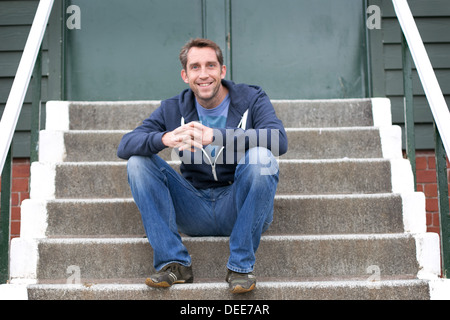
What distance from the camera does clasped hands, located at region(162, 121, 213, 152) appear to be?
2061mm

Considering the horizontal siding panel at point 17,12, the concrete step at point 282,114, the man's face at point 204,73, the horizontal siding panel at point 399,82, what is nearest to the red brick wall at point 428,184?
the horizontal siding panel at point 399,82

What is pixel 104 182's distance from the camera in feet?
9.03

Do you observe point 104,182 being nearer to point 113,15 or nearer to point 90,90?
point 90,90

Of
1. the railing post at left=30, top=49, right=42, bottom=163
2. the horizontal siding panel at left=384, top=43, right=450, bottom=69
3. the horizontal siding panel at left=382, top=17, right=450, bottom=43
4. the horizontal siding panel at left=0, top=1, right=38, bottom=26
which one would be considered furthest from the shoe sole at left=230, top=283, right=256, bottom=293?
the horizontal siding panel at left=0, top=1, right=38, bottom=26

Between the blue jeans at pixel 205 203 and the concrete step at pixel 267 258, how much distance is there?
7.7 inches

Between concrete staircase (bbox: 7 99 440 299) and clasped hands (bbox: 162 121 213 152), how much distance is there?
1.58 ft

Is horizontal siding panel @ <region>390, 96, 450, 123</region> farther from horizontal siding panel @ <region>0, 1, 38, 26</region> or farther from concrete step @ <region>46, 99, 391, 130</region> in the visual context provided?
horizontal siding panel @ <region>0, 1, 38, 26</region>

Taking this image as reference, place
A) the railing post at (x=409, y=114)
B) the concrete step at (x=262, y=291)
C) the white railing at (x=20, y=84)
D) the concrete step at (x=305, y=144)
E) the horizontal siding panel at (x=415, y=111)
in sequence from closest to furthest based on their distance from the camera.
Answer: the concrete step at (x=262, y=291)
the white railing at (x=20, y=84)
the railing post at (x=409, y=114)
the concrete step at (x=305, y=144)
the horizontal siding panel at (x=415, y=111)

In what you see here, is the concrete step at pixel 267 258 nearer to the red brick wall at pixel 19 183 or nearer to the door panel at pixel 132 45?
the red brick wall at pixel 19 183

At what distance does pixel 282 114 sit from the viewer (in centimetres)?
332

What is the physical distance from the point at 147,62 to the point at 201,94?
1.65 metres

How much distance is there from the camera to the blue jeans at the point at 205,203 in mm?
1979

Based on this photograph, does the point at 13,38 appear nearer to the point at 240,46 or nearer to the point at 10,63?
the point at 10,63

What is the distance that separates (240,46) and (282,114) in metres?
0.78
